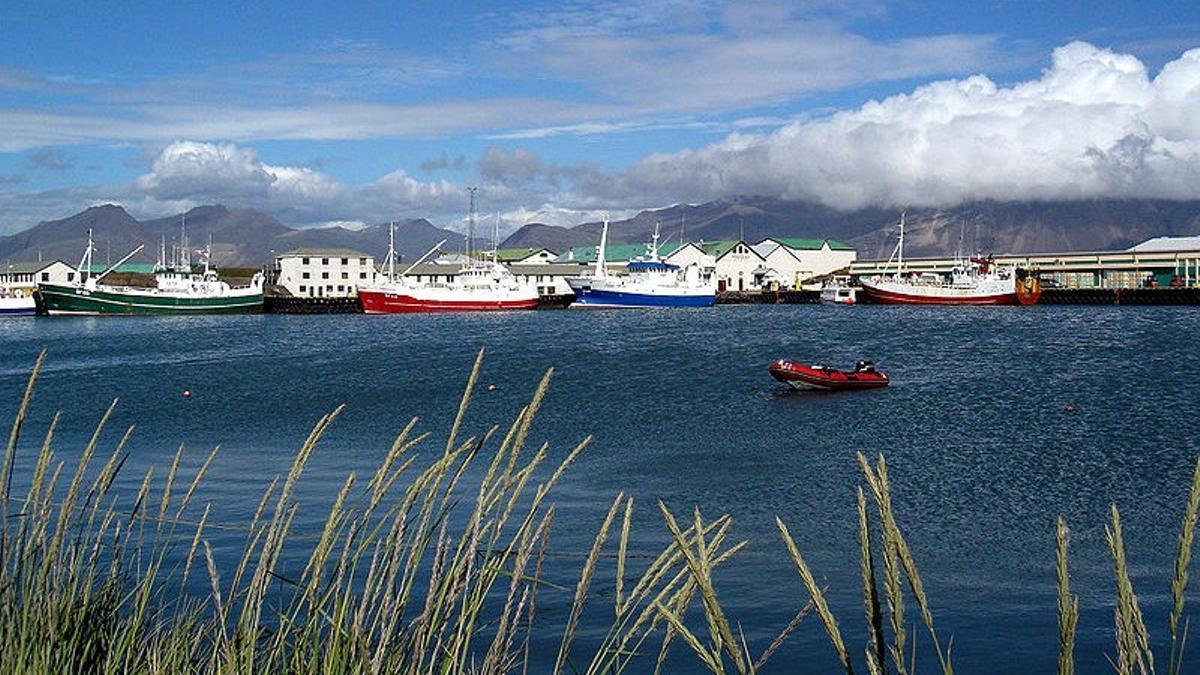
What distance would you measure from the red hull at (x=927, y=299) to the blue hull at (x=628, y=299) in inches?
665

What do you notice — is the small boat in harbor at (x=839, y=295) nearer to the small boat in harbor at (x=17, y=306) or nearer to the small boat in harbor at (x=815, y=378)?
the small boat in harbor at (x=17, y=306)

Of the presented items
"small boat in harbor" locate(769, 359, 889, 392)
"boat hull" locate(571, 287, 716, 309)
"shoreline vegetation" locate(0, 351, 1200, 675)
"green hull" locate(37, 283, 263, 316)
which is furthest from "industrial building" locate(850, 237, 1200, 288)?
"shoreline vegetation" locate(0, 351, 1200, 675)

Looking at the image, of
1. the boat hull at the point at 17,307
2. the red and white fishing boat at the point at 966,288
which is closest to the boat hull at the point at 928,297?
the red and white fishing boat at the point at 966,288

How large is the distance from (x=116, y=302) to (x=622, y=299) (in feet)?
131

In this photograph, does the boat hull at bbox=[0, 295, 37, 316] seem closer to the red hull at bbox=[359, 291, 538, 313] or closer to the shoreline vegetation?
the red hull at bbox=[359, 291, 538, 313]

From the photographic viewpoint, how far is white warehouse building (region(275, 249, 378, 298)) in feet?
422

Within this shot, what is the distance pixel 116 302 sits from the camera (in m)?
A: 96.7

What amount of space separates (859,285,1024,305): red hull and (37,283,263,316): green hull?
55.2 metres

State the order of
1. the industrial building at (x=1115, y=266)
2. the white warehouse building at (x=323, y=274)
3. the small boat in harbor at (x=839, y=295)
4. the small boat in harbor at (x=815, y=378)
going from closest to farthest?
the small boat in harbor at (x=815, y=378) < the small boat in harbor at (x=839, y=295) < the industrial building at (x=1115, y=266) < the white warehouse building at (x=323, y=274)

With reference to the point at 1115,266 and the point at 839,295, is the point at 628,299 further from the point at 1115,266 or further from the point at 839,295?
the point at 1115,266

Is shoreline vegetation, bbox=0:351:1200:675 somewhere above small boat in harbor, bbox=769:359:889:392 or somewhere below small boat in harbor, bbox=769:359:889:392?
above

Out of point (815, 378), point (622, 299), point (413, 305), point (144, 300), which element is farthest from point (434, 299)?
point (815, 378)

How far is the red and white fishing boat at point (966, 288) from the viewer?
102 meters

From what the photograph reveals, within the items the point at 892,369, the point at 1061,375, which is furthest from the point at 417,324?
the point at 1061,375
